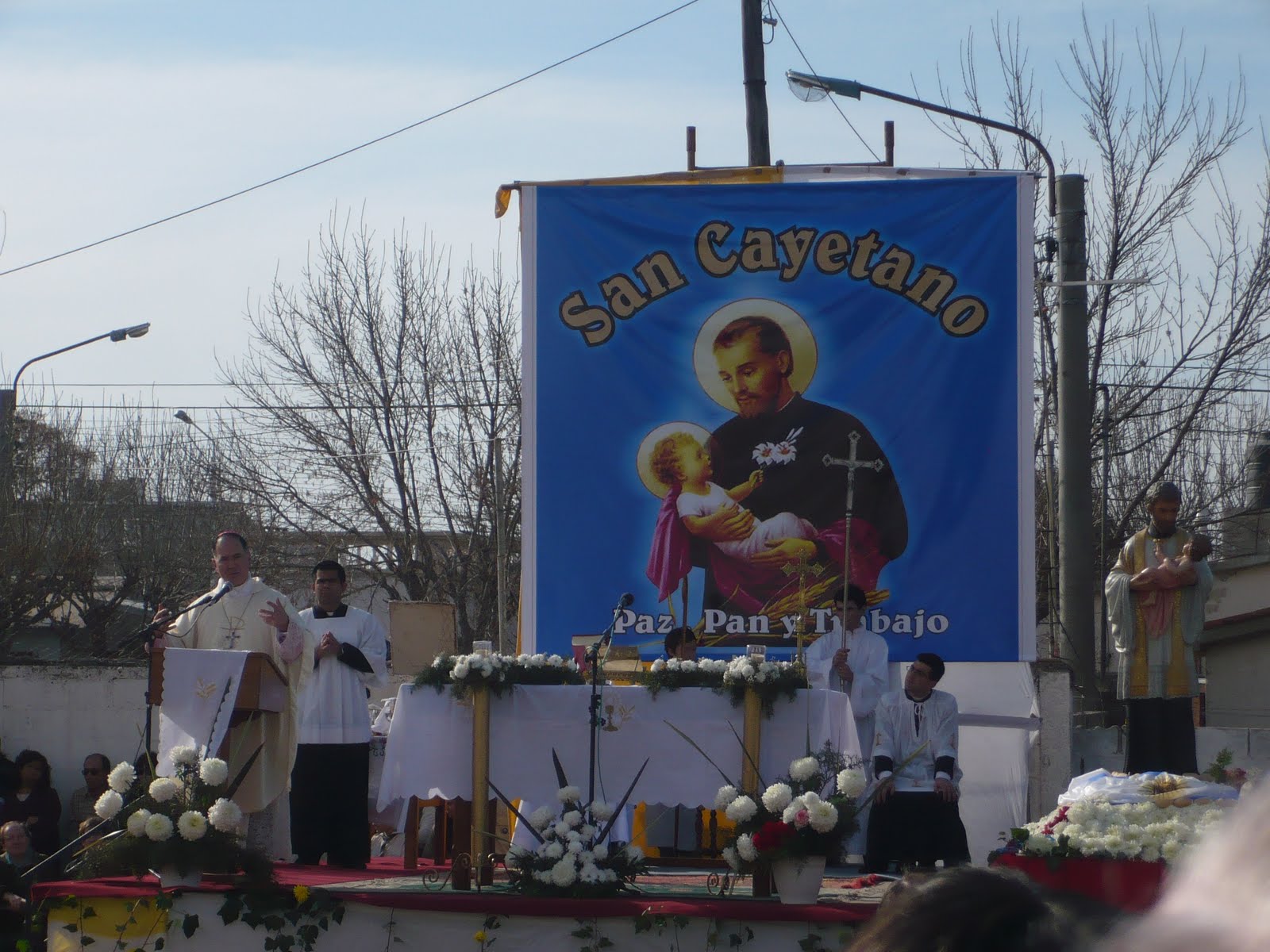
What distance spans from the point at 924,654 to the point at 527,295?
13.2 ft

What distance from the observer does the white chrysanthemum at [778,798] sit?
7.12 metres

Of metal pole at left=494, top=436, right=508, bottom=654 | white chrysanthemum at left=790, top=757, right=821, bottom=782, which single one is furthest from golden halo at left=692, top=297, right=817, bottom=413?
metal pole at left=494, top=436, right=508, bottom=654

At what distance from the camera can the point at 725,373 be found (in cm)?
1105

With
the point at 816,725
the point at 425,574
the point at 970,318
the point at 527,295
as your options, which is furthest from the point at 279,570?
the point at 816,725

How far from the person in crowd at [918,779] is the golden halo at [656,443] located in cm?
236

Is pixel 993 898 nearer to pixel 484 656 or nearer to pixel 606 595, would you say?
pixel 484 656

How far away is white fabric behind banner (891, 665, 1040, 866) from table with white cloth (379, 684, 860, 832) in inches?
130

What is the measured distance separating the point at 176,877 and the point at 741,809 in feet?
8.89

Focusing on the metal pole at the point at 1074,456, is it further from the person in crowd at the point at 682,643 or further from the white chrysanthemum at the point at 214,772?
the white chrysanthemum at the point at 214,772

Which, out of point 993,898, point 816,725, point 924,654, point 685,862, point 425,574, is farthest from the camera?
point 425,574

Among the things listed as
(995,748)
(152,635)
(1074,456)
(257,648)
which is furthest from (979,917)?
(1074,456)

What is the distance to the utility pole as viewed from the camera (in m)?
14.1

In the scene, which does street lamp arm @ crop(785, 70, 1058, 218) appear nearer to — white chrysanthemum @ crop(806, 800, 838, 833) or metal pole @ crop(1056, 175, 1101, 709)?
metal pole @ crop(1056, 175, 1101, 709)

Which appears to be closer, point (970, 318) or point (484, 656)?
point (484, 656)
